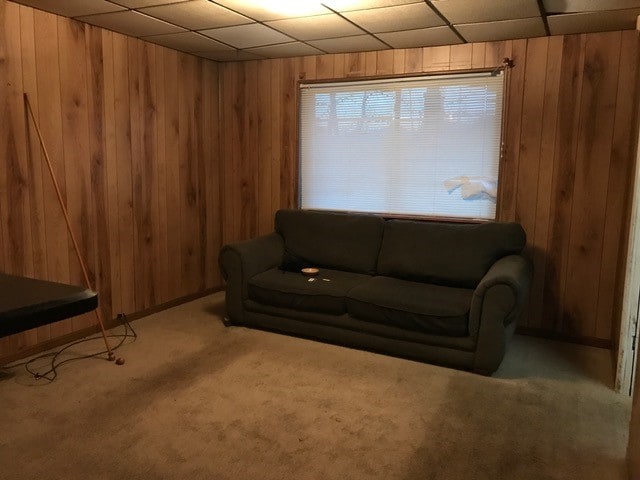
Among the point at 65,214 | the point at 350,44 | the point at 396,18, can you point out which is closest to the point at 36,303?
the point at 65,214

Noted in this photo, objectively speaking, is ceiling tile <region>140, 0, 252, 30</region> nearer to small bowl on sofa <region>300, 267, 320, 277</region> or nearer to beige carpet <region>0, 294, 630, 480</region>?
small bowl on sofa <region>300, 267, 320, 277</region>

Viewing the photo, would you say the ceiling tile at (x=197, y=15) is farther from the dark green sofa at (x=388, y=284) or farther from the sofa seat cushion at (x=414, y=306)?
the sofa seat cushion at (x=414, y=306)

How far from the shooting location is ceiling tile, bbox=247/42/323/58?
4074mm

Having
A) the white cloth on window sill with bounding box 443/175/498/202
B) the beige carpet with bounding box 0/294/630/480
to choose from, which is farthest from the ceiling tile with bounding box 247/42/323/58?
the beige carpet with bounding box 0/294/630/480

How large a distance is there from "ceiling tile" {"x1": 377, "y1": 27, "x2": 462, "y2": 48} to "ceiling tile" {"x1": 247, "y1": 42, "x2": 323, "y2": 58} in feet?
2.22

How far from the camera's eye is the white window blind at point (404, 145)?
3871mm

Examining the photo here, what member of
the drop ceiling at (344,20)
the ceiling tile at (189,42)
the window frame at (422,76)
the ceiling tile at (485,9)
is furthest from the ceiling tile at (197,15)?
the ceiling tile at (485,9)

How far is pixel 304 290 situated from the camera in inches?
141

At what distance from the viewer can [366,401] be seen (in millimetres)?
2744

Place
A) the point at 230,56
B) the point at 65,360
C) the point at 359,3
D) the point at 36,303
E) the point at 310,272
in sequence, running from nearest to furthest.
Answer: the point at 36,303 → the point at 359,3 → the point at 65,360 → the point at 310,272 → the point at 230,56

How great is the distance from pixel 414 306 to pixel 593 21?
2083 mm

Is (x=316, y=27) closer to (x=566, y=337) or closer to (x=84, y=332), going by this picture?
(x=84, y=332)

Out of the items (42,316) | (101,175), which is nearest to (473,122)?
(101,175)

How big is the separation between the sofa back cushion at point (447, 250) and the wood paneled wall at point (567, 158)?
1.13ft
